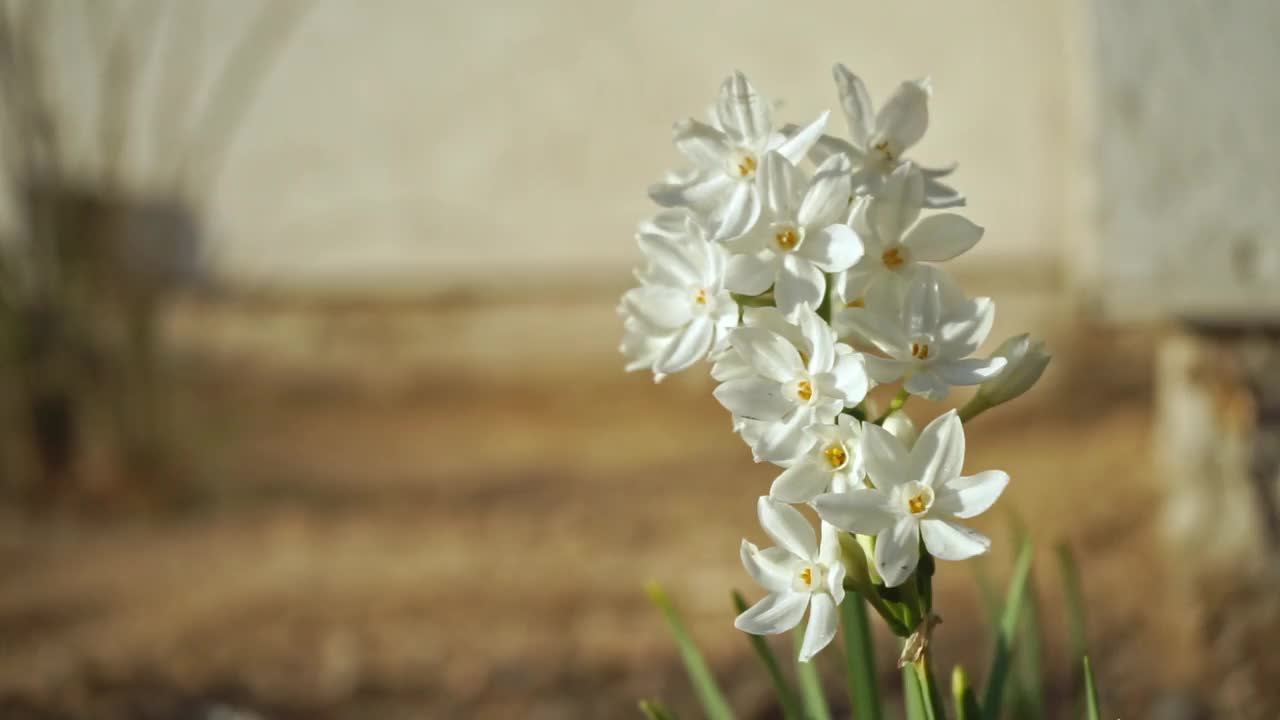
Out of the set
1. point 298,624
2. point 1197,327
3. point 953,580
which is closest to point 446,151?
point 298,624

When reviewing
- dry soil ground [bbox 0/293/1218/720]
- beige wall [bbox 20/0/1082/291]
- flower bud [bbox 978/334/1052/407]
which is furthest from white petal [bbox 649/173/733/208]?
beige wall [bbox 20/0/1082/291]

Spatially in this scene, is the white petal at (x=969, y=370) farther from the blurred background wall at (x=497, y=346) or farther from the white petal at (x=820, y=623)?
the blurred background wall at (x=497, y=346)

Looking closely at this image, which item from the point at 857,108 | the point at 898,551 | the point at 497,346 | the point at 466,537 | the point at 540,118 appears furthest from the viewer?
the point at 497,346

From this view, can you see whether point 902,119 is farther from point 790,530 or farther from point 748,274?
point 790,530

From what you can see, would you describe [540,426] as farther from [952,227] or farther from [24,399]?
[952,227]

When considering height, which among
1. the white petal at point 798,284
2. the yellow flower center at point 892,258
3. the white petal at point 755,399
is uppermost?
the yellow flower center at point 892,258

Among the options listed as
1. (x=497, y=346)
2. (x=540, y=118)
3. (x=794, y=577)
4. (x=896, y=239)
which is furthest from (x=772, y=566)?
(x=497, y=346)

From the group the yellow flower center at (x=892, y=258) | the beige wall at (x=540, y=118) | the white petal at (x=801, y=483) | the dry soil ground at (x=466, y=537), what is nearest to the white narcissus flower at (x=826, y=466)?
the white petal at (x=801, y=483)

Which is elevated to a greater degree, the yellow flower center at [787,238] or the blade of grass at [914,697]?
the yellow flower center at [787,238]
